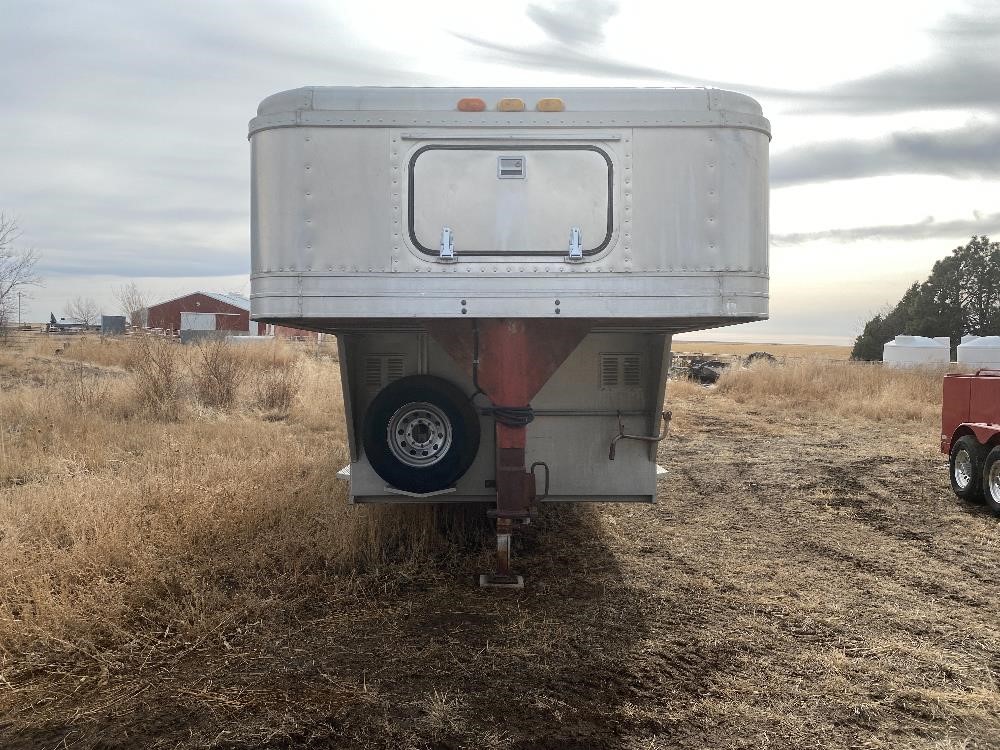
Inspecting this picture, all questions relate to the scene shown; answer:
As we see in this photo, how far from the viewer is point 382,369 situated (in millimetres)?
5867

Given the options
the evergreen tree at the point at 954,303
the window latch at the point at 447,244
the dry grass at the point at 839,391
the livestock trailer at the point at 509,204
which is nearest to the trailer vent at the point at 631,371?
the livestock trailer at the point at 509,204

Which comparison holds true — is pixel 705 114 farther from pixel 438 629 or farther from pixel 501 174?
pixel 438 629

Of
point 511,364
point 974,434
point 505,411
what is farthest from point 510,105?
point 974,434

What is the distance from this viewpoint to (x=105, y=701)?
12.3ft

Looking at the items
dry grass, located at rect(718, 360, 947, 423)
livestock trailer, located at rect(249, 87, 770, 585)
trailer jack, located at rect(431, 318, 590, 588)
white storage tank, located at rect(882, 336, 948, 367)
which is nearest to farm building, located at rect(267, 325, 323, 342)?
dry grass, located at rect(718, 360, 947, 423)

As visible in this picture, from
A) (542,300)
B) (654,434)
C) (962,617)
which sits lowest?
(962,617)

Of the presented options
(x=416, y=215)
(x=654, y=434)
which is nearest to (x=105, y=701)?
(x=416, y=215)

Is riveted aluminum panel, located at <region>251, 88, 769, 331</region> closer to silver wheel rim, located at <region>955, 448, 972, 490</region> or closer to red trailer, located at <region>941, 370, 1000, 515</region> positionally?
red trailer, located at <region>941, 370, 1000, 515</region>

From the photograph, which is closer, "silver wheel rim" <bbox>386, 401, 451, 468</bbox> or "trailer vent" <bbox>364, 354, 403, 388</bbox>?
"silver wheel rim" <bbox>386, 401, 451, 468</bbox>

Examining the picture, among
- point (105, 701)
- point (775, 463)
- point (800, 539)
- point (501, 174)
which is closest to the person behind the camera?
point (105, 701)

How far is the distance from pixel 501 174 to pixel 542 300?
0.72 metres

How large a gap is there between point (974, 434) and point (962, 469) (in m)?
0.47

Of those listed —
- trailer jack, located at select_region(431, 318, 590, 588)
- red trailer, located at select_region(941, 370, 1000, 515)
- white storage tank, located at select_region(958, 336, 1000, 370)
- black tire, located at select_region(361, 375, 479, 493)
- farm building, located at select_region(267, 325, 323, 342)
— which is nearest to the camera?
trailer jack, located at select_region(431, 318, 590, 588)

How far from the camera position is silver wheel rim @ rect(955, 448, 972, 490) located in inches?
338
